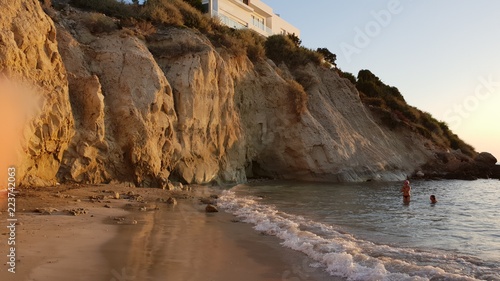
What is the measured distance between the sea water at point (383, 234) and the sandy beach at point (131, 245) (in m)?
0.58

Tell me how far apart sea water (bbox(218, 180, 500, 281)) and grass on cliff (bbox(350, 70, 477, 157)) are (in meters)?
19.6

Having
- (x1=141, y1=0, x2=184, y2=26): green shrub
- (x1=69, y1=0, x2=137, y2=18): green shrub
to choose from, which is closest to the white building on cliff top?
(x1=141, y1=0, x2=184, y2=26): green shrub

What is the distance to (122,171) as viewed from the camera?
14734 mm

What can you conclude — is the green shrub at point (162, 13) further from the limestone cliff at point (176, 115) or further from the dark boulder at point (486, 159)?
the dark boulder at point (486, 159)

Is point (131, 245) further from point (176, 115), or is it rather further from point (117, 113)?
point (176, 115)

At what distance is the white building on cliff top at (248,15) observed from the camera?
114 feet

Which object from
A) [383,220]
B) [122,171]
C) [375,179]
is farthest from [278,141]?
[383,220]

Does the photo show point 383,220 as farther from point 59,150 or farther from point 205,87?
point 205,87

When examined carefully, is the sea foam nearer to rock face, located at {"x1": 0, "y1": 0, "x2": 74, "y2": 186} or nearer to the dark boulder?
rock face, located at {"x1": 0, "y1": 0, "x2": 74, "y2": 186}

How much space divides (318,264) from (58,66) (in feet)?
34.3

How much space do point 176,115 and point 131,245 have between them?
1180cm

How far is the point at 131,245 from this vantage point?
22.0 ft

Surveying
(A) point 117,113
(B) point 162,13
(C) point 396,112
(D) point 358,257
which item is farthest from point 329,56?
(D) point 358,257

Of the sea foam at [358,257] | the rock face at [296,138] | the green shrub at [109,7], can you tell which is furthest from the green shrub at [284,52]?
the sea foam at [358,257]
